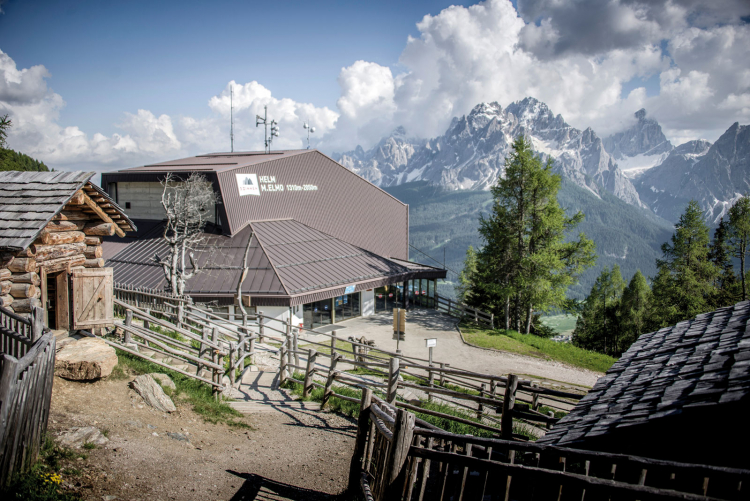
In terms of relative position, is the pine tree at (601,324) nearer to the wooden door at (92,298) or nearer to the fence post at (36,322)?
the wooden door at (92,298)

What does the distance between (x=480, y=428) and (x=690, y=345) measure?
177 inches

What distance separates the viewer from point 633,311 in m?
57.2

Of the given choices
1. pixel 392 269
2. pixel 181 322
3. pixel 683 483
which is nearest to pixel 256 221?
pixel 392 269

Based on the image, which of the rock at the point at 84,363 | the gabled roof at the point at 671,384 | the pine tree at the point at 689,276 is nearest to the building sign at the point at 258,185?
the rock at the point at 84,363

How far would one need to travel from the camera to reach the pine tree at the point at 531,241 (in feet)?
91.1

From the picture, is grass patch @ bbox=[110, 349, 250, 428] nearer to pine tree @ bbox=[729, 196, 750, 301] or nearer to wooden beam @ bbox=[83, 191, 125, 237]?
wooden beam @ bbox=[83, 191, 125, 237]

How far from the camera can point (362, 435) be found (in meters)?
6.77

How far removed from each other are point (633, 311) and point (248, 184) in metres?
51.6

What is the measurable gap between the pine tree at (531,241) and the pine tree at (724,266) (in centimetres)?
1205

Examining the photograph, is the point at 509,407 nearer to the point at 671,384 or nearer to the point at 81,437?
the point at 671,384

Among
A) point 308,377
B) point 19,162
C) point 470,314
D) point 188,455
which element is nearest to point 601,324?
point 470,314

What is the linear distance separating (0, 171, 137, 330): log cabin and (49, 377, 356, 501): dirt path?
3.25 meters

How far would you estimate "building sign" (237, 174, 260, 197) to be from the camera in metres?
29.0

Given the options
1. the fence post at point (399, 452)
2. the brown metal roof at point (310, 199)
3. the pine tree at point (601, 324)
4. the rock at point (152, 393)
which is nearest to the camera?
the fence post at point (399, 452)
